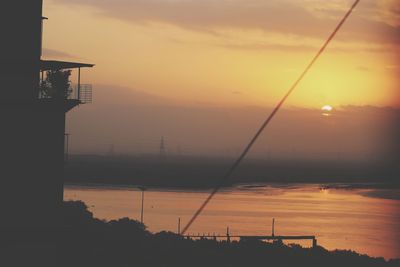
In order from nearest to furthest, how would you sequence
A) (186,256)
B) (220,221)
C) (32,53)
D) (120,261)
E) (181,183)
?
(120,261) → (32,53) → (186,256) → (220,221) → (181,183)

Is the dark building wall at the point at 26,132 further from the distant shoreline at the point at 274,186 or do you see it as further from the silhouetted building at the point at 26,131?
the distant shoreline at the point at 274,186

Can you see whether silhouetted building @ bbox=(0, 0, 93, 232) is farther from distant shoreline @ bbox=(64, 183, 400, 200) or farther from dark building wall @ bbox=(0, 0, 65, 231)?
distant shoreline @ bbox=(64, 183, 400, 200)

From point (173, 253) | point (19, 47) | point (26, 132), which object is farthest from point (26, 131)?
point (173, 253)

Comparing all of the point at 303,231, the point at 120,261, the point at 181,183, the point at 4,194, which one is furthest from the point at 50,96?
the point at 181,183

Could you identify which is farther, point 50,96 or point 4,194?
point 50,96

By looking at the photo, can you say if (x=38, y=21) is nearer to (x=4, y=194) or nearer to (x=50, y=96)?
(x=50, y=96)

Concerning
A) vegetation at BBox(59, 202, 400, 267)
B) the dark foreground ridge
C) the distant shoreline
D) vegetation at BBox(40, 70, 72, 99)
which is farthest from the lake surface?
vegetation at BBox(40, 70, 72, 99)

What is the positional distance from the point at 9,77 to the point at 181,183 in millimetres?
117688

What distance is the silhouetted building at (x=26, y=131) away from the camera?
2603 cm

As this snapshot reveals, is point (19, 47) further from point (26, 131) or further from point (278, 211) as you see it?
point (278, 211)

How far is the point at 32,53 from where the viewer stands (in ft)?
90.5

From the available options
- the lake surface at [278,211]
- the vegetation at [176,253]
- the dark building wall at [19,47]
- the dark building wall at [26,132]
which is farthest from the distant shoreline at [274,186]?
the dark building wall at [26,132]

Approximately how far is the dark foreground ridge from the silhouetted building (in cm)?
172

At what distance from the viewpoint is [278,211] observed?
91375 millimetres
